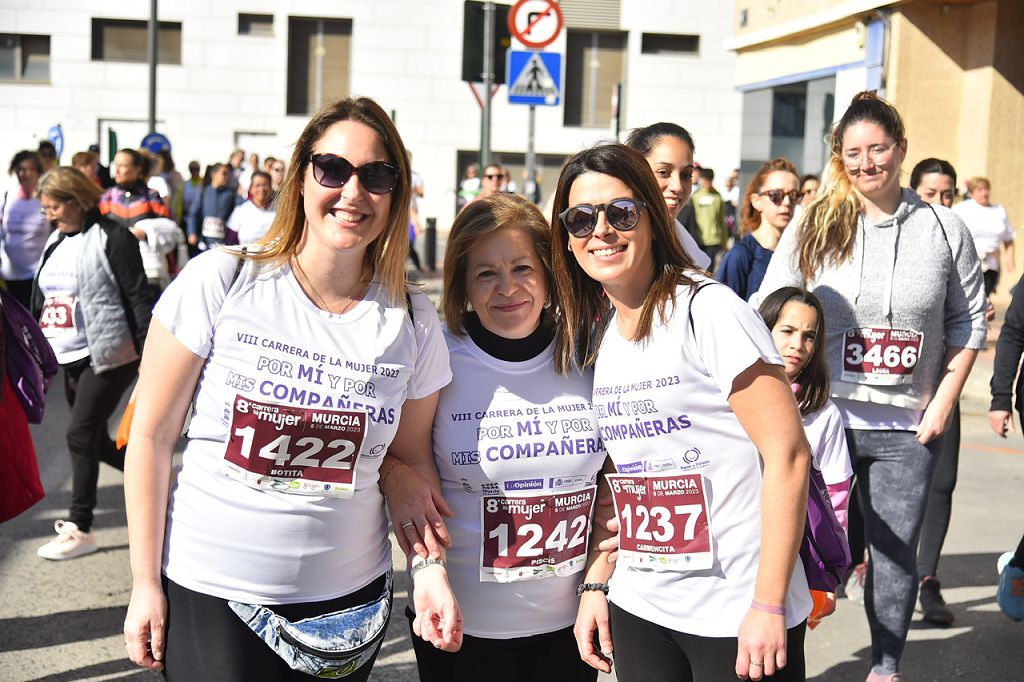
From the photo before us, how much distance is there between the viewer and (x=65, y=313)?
19.6 ft

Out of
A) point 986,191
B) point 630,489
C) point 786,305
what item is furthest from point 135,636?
point 986,191

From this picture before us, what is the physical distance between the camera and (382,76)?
105 feet

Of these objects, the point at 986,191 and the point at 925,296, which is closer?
the point at 925,296

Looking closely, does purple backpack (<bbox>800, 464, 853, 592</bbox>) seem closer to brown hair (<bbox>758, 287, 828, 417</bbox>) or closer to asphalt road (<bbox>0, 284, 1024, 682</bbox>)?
brown hair (<bbox>758, 287, 828, 417</bbox>)

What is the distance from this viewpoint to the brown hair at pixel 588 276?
2.64 meters

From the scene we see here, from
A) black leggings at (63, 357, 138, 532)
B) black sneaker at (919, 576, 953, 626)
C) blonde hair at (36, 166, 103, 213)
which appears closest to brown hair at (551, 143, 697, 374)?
black sneaker at (919, 576, 953, 626)

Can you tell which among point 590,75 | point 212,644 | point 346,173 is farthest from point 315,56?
point 212,644

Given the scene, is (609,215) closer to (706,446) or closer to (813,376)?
(706,446)

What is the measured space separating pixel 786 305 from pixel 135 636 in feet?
8.12

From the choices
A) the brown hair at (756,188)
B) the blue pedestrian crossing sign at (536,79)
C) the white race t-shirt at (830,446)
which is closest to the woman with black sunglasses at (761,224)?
the brown hair at (756,188)

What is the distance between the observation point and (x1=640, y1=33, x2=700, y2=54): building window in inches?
1308

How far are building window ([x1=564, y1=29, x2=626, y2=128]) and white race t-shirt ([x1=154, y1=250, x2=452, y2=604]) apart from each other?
31.2m

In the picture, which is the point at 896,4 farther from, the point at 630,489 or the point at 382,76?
the point at 382,76

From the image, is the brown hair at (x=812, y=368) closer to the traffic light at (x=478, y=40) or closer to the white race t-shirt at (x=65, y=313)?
the white race t-shirt at (x=65, y=313)
